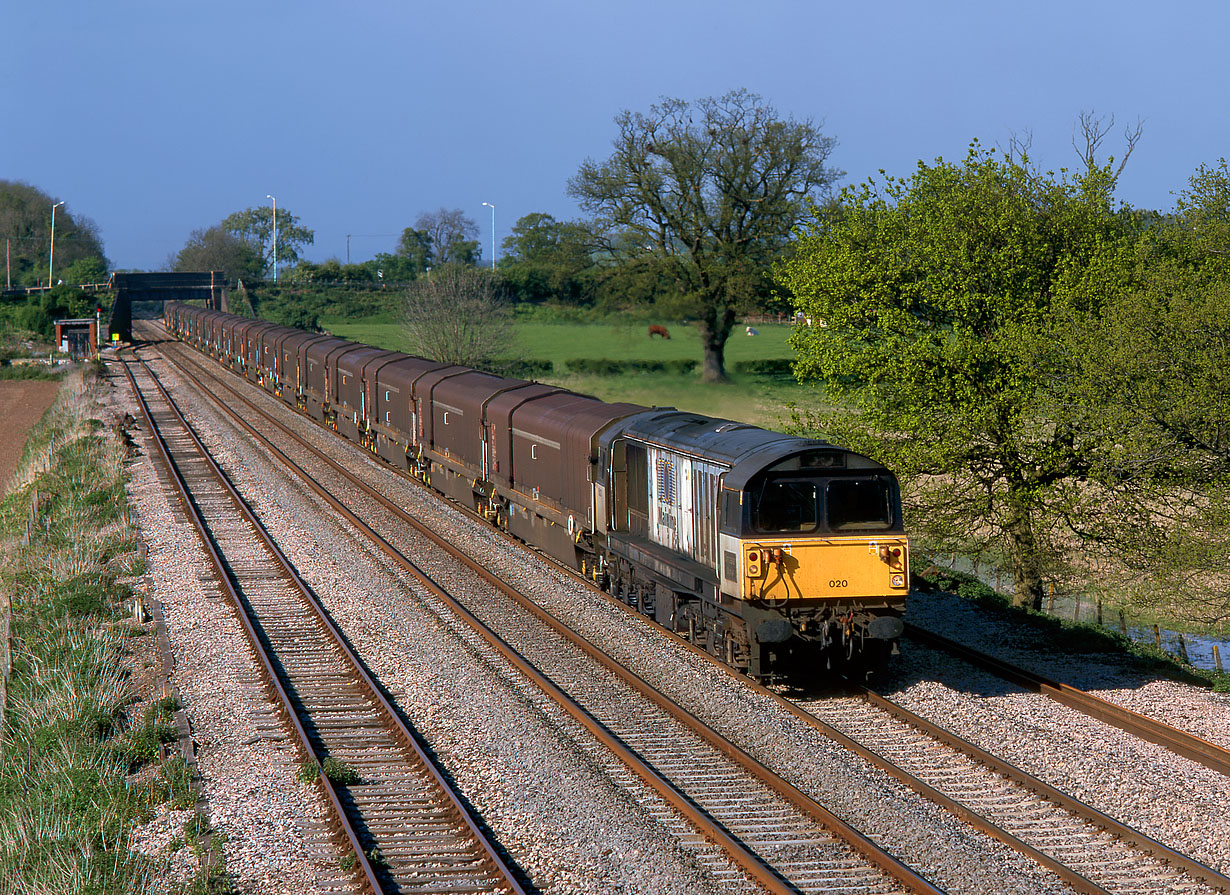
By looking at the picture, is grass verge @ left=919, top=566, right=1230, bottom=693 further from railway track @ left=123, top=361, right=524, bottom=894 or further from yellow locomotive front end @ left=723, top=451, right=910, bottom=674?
railway track @ left=123, top=361, right=524, bottom=894

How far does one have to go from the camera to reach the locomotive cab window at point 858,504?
51.2 feet

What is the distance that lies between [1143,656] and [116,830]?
15.5m

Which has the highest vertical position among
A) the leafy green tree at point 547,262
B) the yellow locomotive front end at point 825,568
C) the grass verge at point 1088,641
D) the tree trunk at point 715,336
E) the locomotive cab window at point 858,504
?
the leafy green tree at point 547,262

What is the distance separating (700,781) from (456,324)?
49.7 m

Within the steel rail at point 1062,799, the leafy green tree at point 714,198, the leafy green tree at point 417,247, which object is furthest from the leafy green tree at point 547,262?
the steel rail at point 1062,799

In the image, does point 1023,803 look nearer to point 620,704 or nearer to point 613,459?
point 620,704

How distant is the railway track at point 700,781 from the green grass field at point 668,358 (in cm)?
2123

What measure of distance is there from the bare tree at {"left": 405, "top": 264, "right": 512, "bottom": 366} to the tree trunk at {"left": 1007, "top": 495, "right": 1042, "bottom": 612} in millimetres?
38365

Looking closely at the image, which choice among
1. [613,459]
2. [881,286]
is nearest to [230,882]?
[613,459]

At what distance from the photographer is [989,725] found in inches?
573

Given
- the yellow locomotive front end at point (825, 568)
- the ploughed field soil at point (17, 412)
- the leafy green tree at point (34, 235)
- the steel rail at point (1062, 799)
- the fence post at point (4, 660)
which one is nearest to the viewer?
the steel rail at point (1062, 799)

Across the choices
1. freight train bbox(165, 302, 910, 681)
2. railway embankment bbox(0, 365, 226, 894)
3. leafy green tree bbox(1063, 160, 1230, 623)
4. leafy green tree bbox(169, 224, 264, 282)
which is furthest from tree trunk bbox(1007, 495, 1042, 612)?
leafy green tree bbox(169, 224, 264, 282)

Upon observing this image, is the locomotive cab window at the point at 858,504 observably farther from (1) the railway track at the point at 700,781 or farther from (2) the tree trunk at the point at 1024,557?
(2) the tree trunk at the point at 1024,557

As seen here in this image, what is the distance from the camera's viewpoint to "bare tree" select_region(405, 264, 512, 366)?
60.6 metres
